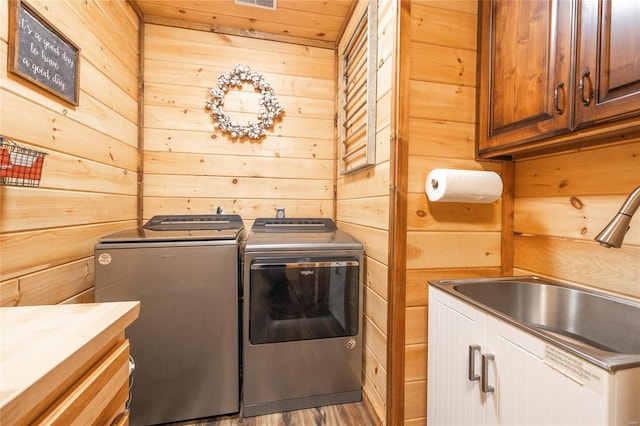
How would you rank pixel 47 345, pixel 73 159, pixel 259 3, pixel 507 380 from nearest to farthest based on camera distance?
pixel 47 345 → pixel 507 380 → pixel 73 159 → pixel 259 3

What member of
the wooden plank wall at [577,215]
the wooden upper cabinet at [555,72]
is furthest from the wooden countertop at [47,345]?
the wooden plank wall at [577,215]

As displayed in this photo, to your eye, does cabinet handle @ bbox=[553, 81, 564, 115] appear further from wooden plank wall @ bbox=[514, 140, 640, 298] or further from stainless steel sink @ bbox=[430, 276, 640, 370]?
stainless steel sink @ bbox=[430, 276, 640, 370]

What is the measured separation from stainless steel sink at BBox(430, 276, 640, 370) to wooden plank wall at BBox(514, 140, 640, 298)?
68mm

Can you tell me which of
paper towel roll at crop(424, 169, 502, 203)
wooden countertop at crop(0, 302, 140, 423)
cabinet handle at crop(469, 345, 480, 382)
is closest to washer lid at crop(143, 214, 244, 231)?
wooden countertop at crop(0, 302, 140, 423)

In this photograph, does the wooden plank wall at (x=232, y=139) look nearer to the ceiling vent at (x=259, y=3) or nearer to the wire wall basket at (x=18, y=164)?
the ceiling vent at (x=259, y=3)

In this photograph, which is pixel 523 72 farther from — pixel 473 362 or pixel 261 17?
pixel 261 17

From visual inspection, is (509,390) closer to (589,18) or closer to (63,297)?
(589,18)

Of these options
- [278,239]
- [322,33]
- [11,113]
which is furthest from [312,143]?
[11,113]

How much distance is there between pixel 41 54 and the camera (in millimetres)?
1169

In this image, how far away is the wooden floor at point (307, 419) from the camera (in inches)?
60.2

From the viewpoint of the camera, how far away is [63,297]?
1.33 meters

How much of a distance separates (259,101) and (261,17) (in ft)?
1.90

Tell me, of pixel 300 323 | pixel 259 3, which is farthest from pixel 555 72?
pixel 259 3

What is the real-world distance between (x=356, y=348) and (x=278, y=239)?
783mm
